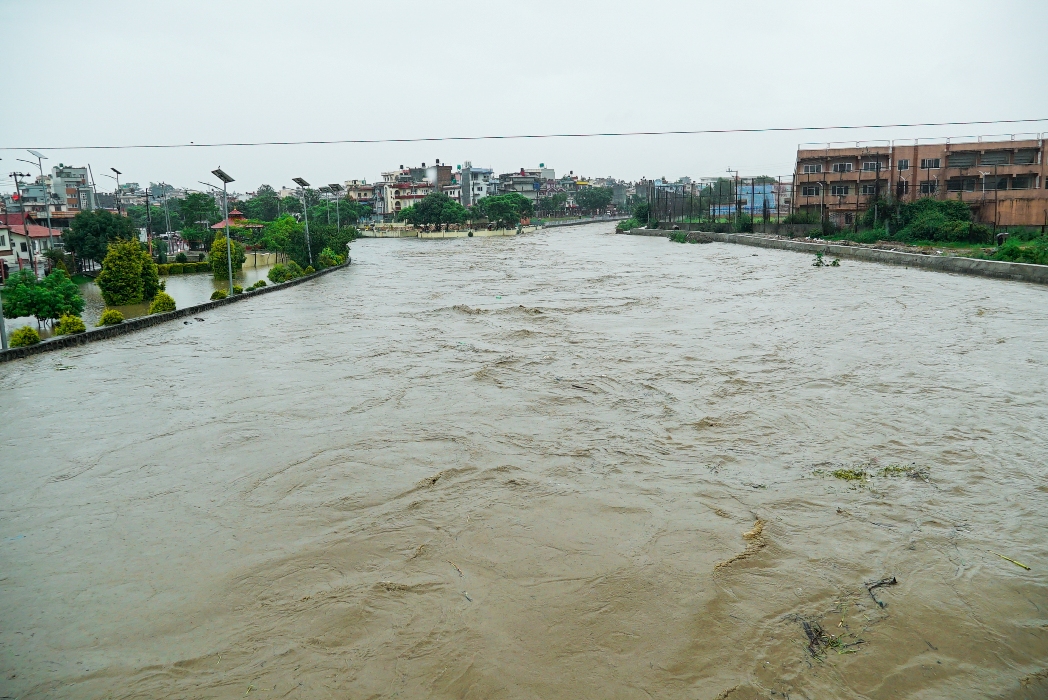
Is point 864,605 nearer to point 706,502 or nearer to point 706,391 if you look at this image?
point 706,502

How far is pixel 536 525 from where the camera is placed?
4.89m

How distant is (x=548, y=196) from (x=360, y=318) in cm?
8393

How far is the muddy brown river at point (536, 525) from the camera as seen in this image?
3.42 m

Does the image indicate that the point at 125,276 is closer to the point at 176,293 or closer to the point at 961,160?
the point at 176,293

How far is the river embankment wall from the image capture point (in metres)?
17.2

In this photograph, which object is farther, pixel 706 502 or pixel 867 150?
pixel 867 150

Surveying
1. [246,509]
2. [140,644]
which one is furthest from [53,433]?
[140,644]

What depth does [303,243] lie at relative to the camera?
2955cm

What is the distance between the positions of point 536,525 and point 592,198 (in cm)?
10175

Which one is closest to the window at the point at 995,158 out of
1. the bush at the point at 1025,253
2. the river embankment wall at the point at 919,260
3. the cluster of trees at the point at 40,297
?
the river embankment wall at the point at 919,260

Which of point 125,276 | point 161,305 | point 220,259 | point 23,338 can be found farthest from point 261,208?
point 23,338

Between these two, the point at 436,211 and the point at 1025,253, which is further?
the point at 436,211

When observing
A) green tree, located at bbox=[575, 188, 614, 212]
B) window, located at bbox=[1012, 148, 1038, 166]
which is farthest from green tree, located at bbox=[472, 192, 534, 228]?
window, located at bbox=[1012, 148, 1038, 166]

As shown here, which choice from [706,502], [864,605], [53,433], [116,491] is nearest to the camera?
[864,605]
